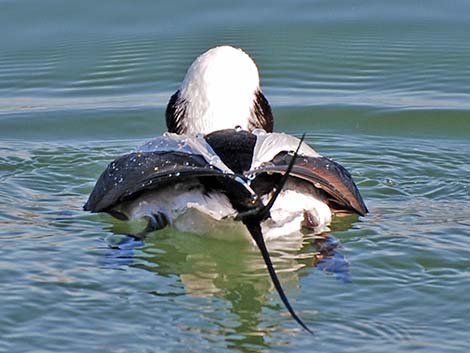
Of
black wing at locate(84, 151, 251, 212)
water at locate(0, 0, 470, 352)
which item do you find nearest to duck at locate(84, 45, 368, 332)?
black wing at locate(84, 151, 251, 212)

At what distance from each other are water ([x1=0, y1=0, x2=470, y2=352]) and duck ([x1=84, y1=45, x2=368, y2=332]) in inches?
4.6

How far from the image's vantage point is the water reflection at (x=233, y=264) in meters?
5.37

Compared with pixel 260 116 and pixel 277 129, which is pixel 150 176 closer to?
pixel 260 116

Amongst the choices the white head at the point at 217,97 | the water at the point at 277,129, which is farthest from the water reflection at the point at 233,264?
the white head at the point at 217,97

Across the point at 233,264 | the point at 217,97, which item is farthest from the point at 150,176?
the point at 217,97

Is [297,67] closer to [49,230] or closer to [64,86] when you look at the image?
[64,86]

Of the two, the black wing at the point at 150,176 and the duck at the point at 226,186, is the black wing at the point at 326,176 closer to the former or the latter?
the duck at the point at 226,186

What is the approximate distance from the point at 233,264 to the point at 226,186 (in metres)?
0.44

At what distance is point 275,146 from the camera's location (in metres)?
6.14

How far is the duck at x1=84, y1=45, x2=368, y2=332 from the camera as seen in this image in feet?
18.8

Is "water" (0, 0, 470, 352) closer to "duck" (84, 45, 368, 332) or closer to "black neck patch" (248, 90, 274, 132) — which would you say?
"duck" (84, 45, 368, 332)

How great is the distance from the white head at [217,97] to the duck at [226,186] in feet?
0.32

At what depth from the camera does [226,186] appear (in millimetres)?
5684

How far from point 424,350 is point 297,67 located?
443 cm
